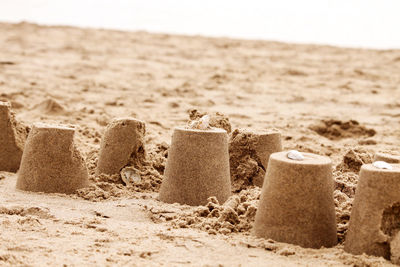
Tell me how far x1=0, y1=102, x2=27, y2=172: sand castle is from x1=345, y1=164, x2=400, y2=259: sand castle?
2.74 metres

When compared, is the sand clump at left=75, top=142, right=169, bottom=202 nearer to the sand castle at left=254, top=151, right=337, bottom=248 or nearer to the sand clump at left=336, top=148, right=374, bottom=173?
the sand castle at left=254, top=151, right=337, bottom=248

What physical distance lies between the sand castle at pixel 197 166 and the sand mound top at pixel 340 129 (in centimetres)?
288

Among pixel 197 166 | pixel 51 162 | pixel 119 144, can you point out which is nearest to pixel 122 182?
pixel 119 144

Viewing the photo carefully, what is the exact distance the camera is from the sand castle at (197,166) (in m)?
3.50

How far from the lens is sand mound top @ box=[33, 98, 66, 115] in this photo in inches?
253

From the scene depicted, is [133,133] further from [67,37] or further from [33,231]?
[67,37]

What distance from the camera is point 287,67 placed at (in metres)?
11.4

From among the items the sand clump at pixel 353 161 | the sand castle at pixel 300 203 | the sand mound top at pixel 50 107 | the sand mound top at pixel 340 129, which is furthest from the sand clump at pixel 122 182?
the sand mound top at pixel 340 129

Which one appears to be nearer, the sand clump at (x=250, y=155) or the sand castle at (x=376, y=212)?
the sand castle at (x=376, y=212)

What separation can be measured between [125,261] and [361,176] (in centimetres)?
125

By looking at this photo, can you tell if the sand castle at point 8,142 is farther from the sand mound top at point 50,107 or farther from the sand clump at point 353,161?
the sand clump at point 353,161

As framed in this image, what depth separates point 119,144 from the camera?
4.03 meters

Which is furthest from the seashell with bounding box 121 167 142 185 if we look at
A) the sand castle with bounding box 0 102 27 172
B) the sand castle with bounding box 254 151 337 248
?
the sand castle with bounding box 254 151 337 248

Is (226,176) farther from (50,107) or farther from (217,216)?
(50,107)
